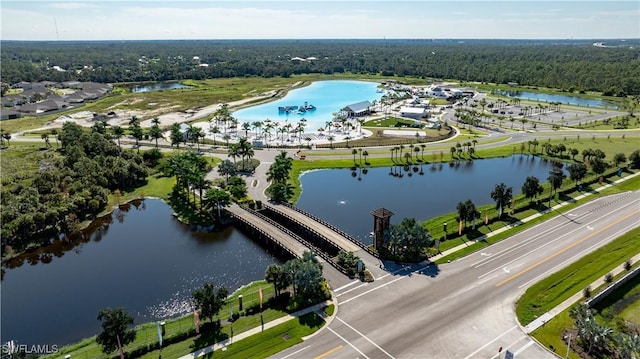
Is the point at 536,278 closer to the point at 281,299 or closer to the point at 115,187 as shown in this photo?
the point at 281,299

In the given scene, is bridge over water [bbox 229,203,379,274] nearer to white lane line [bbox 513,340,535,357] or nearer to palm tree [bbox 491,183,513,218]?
white lane line [bbox 513,340,535,357]

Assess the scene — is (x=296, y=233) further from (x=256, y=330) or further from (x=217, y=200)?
(x=256, y=330)

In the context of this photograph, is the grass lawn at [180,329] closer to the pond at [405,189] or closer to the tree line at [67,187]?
the pond at [405,189]

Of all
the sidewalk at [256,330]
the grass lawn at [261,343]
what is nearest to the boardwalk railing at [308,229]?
the sidewalk at [256,330]

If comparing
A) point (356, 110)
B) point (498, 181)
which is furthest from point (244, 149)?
point (356, 110)

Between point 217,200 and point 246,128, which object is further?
point 246,128

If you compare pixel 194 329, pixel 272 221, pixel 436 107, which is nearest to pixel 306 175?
pixel 272 221
